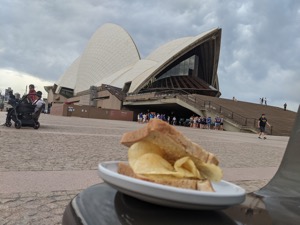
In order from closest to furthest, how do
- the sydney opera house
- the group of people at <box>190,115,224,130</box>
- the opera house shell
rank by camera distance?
1. the group of people at <box>190,115,224,130</box>
2. the sydney opera house
3. the opera house shell

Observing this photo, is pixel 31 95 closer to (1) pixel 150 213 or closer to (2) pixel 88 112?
(1) pixel 150 213

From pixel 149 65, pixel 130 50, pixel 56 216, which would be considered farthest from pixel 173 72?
pixel 56 216

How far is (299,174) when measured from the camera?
1.61m

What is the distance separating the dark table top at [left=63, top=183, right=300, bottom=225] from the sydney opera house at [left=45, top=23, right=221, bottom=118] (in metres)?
36.6

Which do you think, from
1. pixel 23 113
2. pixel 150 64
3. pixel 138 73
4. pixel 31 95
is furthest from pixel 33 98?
pixel 150 64

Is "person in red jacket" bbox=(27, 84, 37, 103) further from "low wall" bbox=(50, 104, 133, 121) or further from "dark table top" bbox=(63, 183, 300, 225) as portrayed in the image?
"low wall" bbox=(50, 104, 133, 121)

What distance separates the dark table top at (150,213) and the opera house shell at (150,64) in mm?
49210

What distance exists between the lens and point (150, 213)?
2.76 feet

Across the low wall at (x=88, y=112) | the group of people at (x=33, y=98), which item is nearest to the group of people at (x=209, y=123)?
the low wall at (x=88, y=112)

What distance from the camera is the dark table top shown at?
83 cm

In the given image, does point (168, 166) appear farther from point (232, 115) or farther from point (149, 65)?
point (149, 65)

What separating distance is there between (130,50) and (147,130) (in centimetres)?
6053

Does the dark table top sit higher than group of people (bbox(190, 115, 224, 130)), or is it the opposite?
group of people (bbox(190, 115, 224, 130))

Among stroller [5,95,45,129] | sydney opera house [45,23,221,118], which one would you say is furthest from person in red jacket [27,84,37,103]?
sydney opera house [45,23,221,118]
